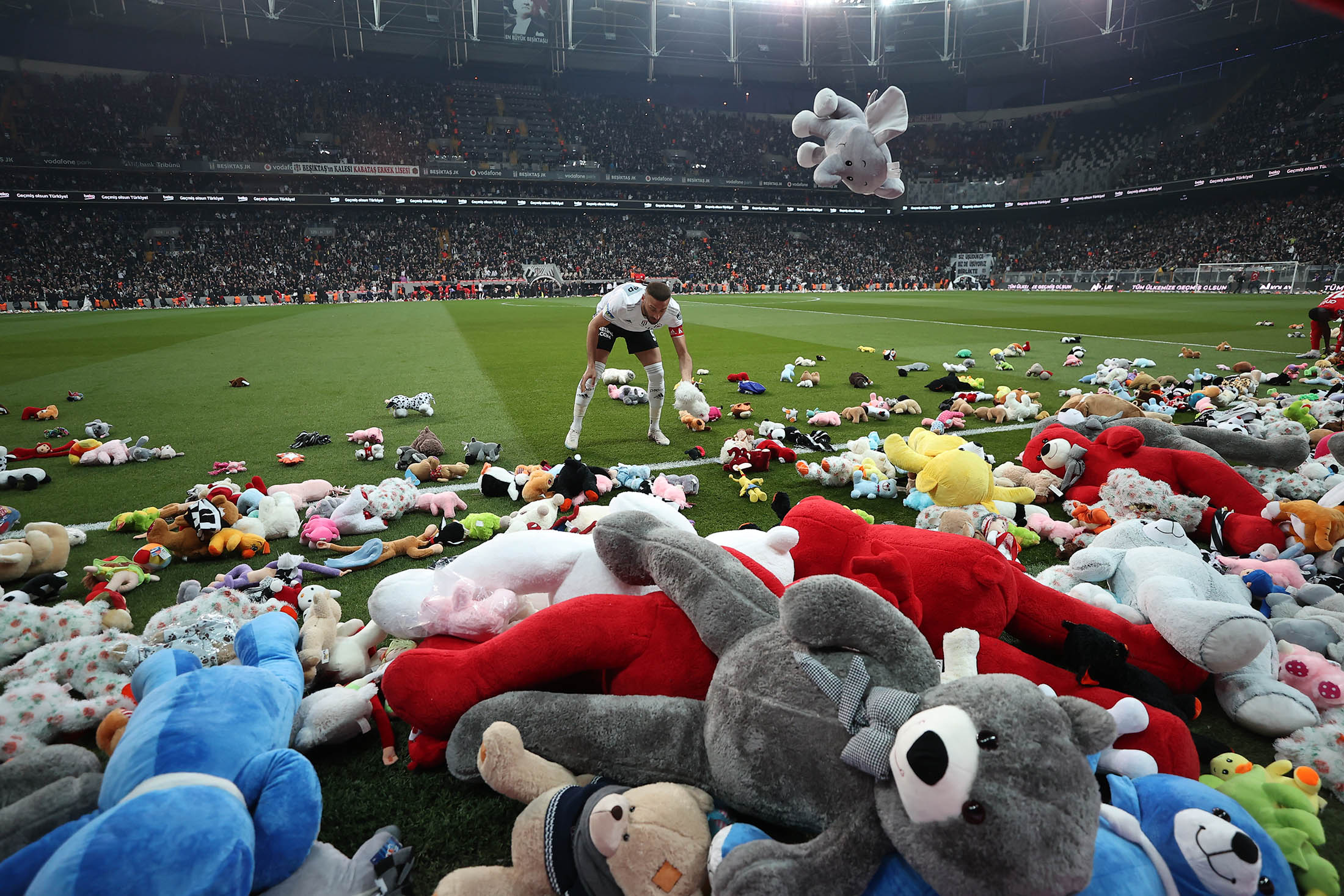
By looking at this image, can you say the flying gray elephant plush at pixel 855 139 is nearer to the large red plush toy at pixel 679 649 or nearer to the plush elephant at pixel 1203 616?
the plush elephant at pixel 1203 616

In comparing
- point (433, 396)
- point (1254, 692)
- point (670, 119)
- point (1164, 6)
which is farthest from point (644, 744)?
point (670, 119)

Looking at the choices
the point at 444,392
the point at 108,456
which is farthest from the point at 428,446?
the point at 444,392

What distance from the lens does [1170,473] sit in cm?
311

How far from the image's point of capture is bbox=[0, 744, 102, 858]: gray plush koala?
124 cm

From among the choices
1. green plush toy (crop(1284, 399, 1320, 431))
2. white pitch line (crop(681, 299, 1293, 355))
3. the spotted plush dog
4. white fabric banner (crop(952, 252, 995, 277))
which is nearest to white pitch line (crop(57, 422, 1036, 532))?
green plush toy (crop(1284, 399, 1320, 431))

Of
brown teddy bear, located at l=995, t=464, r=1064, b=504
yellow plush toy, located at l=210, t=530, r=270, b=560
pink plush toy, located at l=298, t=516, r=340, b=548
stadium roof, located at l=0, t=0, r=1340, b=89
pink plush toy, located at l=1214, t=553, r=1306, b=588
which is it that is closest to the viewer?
pink plush toy, located at l=1214, t=553, r=1306, b=588

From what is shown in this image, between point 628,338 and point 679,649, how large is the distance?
13.4 feet

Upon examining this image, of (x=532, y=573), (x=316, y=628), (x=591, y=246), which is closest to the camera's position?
(x=532, y=573)

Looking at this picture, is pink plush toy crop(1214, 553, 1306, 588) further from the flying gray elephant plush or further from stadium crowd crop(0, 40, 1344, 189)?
stadium crowd crop(0, 40, 1344, 189)

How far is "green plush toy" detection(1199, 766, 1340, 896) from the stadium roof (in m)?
41.4

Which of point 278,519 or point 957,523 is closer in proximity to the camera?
point 957,523

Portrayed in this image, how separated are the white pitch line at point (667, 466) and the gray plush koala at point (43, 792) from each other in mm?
2363

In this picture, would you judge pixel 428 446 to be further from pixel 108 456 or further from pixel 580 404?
pixel 108 456

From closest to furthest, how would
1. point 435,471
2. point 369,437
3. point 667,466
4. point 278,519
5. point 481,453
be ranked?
point 278,519
point 435,471
point 667,466
point 481,453
point 369,437
